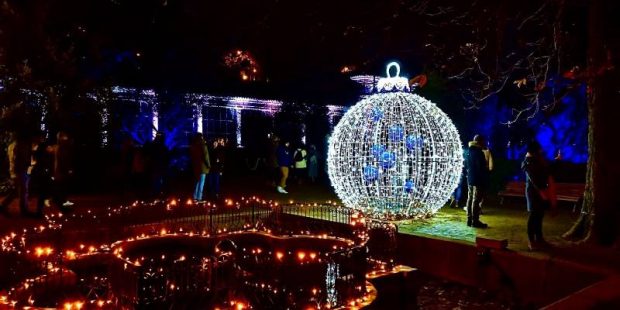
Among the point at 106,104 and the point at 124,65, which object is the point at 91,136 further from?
the point at 124,65

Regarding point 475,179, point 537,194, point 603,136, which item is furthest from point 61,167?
point 603,136

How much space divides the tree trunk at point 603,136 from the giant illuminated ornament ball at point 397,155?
2550 millimetres

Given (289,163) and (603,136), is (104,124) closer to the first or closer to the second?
(289,163)

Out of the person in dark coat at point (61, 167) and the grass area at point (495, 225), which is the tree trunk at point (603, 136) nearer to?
the grass area at point (495, 225)

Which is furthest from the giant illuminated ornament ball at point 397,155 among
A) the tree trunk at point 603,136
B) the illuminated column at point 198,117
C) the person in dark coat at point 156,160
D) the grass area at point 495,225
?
the illuminated column at point 198,117

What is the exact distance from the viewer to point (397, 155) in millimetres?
10484

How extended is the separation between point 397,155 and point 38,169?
7.45 meters

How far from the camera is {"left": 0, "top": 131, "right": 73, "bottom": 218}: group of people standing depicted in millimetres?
10648

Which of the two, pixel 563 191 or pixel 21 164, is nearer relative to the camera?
pixel 21 164

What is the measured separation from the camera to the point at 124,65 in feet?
71.5

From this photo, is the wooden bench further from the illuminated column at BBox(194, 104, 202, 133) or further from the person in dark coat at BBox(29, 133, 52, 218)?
the illuminated column at BBox(194, 104, 202, 133)

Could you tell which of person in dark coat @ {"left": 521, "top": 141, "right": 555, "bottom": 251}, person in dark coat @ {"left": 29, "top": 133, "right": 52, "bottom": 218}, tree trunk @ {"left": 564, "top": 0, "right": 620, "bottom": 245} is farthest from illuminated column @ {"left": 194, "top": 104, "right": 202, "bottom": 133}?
tree trunk @ {"left": 564, "top": 0, "right": 620, "bottom": 245}

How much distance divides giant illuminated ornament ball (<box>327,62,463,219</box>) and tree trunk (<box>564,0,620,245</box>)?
255 cm

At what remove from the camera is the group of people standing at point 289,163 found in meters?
16.9
